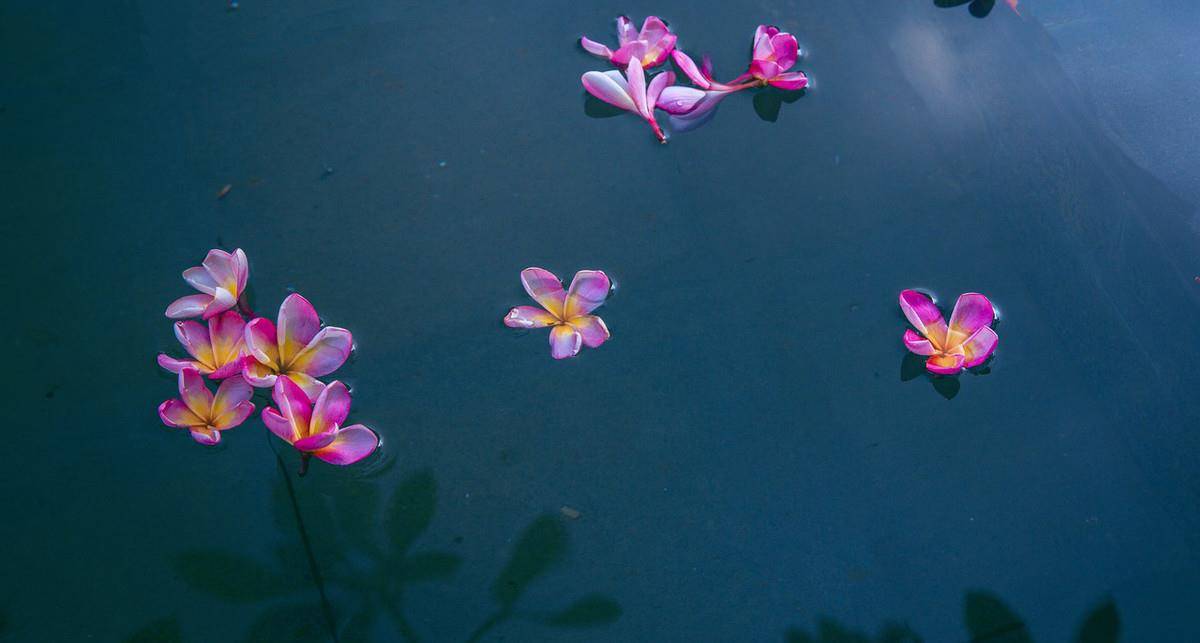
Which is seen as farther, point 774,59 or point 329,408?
point 774,59

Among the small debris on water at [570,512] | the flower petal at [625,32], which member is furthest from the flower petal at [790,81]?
the small debris on water at [570,512]

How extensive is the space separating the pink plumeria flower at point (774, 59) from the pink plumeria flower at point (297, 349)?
2.38ft

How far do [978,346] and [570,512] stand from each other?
1.91ft

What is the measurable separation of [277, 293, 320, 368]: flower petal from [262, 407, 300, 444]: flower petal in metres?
0.10

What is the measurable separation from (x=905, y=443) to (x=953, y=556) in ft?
0.49

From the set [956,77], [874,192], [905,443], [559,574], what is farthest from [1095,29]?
[559,574]

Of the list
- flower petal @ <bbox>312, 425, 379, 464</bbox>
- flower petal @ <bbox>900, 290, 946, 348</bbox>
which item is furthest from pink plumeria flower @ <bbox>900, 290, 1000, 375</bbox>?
flower petal @ <bbox>312, 425, 379, 464</bbox>

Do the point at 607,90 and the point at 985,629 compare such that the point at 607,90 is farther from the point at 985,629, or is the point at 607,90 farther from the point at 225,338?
the point at 985,629

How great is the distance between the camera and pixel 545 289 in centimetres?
100

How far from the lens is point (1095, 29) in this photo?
51.5 inches

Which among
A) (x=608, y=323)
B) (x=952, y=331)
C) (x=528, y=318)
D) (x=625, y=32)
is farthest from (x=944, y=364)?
(x=625, y=32)

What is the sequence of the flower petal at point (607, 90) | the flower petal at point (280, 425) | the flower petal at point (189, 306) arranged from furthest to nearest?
the flower petal at point (607, 90), the flower petal at point (189, 306), the flower petal at point (280, 425)

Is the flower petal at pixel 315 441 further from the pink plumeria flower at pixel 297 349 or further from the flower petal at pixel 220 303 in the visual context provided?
the flower petal at pixel 220 303

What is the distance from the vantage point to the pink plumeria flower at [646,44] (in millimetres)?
1158
